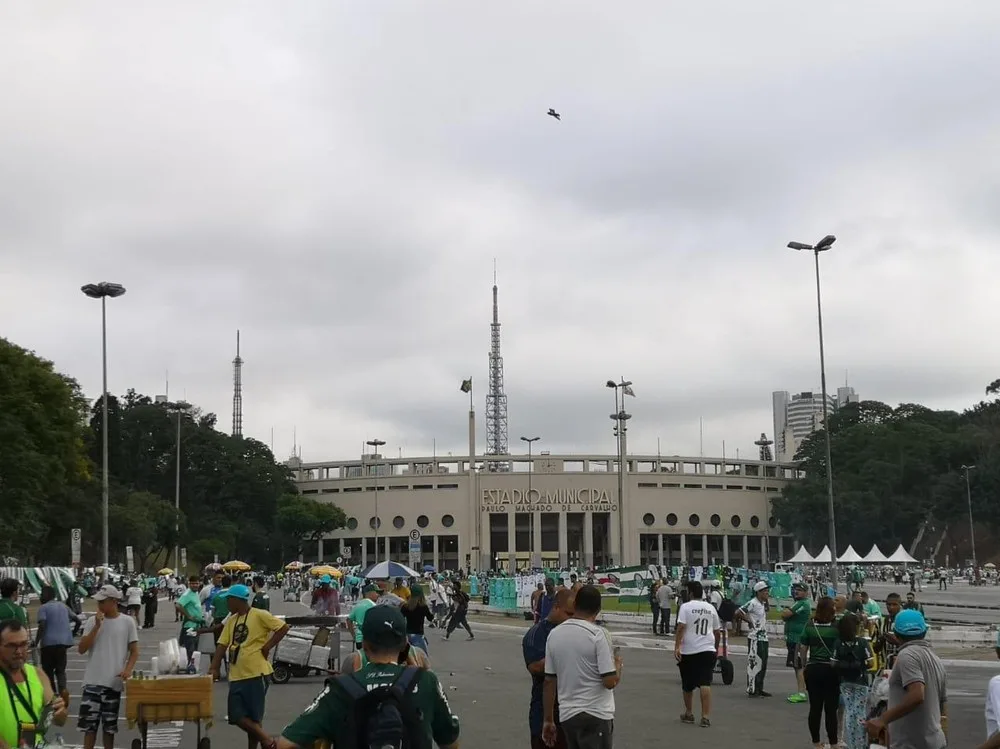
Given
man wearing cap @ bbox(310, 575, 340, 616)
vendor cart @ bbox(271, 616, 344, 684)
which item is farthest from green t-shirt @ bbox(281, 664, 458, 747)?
man wearing cap @ bbox(310, 575, 340, 616)

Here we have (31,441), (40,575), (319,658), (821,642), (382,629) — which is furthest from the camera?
(31,441)

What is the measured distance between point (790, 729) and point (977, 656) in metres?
12.6

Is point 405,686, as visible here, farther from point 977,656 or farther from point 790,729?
point 977,656

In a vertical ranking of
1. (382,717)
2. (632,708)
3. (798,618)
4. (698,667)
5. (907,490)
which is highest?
(907,490)

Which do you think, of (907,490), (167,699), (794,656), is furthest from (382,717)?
(907,490)

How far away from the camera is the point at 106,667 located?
980 centimetres

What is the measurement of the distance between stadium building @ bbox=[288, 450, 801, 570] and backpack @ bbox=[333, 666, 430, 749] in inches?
4311

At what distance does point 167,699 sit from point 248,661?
0.71 m

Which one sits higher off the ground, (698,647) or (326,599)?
(698,647)

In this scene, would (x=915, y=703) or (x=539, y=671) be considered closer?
(x=915, y=703)

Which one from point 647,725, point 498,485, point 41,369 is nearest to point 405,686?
point 647,725

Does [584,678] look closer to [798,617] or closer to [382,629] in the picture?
[382,629]

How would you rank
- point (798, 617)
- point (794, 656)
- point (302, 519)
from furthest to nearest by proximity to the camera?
point (302, 519) < point (794, 656) < point (798, 617)

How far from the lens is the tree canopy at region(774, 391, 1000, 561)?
9369 cm
